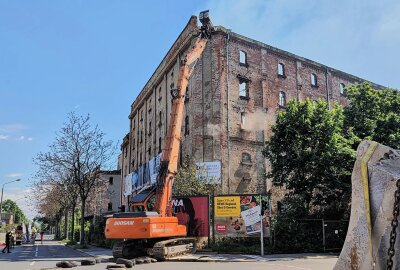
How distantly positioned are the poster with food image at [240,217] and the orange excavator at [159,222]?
190cm

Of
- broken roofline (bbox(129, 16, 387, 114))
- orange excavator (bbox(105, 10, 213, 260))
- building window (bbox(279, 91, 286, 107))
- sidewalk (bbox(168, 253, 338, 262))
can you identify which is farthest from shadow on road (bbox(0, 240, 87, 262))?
building window (bbox(279, 91, 286, 107))

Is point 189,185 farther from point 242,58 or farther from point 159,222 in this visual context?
point 242,58

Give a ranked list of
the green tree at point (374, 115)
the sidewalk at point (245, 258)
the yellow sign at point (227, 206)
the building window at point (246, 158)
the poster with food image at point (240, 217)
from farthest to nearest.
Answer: the building window at point (246, 158)
the green tree at point (374, 115)
the yellow sign at point (227, 206)
the poster with food image at point (240, 217)
the sidewalk at point (245, 258)

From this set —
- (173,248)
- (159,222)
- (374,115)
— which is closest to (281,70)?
(374,115)

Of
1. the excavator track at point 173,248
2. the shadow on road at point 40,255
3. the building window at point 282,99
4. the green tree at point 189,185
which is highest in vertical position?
the building window at point 282,99

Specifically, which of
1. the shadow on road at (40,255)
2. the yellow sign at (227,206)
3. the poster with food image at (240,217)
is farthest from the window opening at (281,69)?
the shadow on road at (40,255)

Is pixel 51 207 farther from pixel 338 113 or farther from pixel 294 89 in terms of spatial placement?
pixel 338 113

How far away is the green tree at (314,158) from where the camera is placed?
23.2m

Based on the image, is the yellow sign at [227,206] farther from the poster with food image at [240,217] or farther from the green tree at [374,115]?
the green tree at [374,115]

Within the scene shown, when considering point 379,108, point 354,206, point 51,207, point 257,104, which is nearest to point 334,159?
point 379,108

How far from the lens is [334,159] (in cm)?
2305

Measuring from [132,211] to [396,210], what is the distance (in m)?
16.8

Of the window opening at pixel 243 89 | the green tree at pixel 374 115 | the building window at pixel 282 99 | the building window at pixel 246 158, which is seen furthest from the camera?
the building window at pixel 282 99

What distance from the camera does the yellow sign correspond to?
22141mm
